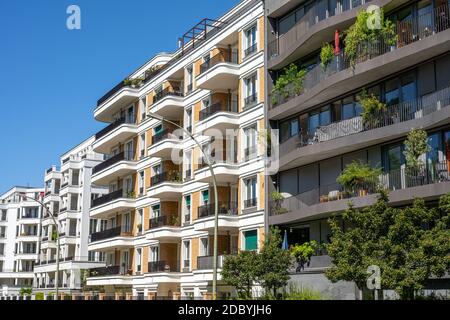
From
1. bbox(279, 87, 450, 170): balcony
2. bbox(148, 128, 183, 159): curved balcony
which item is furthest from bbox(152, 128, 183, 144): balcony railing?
bbox(279, 87, 450, 170): balcony

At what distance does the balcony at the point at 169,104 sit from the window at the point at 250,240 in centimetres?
1201

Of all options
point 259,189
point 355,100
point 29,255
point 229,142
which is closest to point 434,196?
point 355,100

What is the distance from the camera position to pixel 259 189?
34.5 m

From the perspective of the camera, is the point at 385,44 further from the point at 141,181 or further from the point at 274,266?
the point at 141,181

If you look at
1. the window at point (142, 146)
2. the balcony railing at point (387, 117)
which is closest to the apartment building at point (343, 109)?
the balcony railing at point (387, 117)

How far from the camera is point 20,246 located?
98.0 m

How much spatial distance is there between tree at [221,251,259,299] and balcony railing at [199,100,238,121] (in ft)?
34.5

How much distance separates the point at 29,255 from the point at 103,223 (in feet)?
113

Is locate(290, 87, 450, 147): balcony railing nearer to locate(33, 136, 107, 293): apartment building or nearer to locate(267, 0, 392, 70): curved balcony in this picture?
locate(267, 0, 392, 70): curved balcony

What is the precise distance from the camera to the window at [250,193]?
35.0 m

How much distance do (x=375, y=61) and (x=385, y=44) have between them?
906mm

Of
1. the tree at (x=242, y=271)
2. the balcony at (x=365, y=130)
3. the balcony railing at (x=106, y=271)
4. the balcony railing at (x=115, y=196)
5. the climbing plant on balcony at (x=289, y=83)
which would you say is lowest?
the tree at (x=242, y=271)

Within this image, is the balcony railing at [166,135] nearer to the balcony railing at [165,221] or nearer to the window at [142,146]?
the window at [142,146]

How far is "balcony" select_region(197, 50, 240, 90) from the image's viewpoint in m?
37.1
